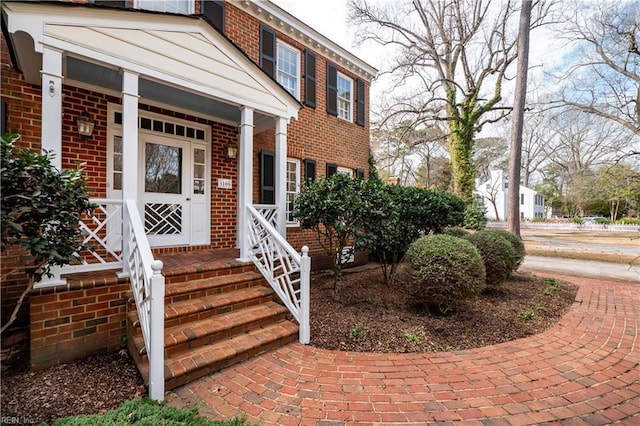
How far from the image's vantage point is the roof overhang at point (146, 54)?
9.68ft

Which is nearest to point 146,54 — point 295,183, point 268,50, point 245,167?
point 245,167

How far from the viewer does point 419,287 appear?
166 inches

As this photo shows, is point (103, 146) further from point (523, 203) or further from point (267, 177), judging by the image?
point (523, 203)

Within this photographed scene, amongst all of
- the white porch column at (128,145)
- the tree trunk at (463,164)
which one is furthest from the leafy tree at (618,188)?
the white porch column at (128,145)

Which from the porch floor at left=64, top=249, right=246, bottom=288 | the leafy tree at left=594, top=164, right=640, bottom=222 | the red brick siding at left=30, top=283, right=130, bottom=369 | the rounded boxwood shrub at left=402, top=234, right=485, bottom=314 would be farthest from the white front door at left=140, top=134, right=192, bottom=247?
the leafy tree at left=594, top=164, right=640, bottom=222

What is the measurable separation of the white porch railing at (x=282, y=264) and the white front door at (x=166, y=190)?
5.07 ft

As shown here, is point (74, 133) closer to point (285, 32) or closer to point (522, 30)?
point (285, 32)

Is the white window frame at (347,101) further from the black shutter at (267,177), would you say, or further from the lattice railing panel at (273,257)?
the lattice railing panel at (273,257)

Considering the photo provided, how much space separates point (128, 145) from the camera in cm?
335

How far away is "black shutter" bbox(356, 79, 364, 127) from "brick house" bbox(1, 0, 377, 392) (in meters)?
1.45

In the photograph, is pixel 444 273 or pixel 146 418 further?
pixel 444 273

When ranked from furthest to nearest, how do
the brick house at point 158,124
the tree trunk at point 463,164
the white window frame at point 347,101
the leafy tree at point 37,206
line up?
the tree trunk at point 463,164, the white window frame at point 347,101, the brick house at point 158,124, the leafy tree at point 37,206

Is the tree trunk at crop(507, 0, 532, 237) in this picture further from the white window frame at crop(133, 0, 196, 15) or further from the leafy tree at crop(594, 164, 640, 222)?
the leafy tree at crop(594, 164, 640, 222)

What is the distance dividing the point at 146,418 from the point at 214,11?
6.38 m
